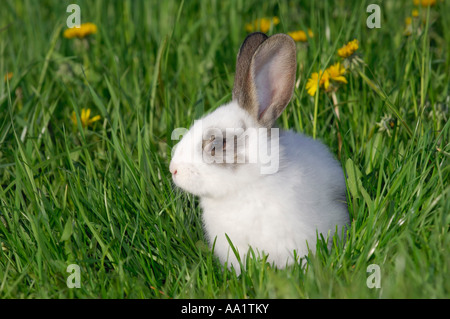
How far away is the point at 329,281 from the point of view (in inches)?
99.6

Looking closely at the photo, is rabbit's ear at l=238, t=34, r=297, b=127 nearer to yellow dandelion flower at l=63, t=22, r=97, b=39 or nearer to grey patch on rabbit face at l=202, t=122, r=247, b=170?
grey patch on rabbit face at l=202, t=122, r=247, b=170

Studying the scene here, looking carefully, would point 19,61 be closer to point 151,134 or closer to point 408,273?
point 151,134

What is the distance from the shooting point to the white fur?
2.96 metres

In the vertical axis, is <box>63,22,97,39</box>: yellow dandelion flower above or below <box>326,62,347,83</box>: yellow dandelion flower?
above

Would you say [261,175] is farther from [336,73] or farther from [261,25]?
[261,25]

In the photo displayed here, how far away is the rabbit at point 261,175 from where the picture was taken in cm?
297

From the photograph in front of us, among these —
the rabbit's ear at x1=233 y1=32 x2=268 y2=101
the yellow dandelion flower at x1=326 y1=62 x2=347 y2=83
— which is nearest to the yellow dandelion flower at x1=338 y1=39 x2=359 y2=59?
the yellow dandelion flower at x1=326 y1=62 x2=347 y2=83

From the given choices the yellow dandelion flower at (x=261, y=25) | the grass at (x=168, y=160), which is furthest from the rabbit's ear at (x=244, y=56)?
the yellow dandelion flower at (x=261, y=25)

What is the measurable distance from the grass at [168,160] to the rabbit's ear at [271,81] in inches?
18.5

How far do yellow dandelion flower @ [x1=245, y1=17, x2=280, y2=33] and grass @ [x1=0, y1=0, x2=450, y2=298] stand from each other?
0.32 feet

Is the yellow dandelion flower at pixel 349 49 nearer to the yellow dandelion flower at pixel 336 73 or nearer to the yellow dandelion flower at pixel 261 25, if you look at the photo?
the yellow dandelion flower at pixel 336 73
